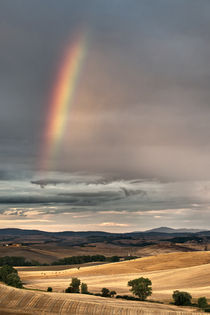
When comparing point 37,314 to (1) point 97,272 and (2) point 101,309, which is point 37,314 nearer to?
(2) point 101,309

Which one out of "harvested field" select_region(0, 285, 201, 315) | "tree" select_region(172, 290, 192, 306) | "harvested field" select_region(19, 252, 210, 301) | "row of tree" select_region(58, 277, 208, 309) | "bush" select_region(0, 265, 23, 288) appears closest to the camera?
"harvested field" select_region(0, 285, 201, 315)

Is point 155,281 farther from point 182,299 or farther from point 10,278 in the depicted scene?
point 10,278

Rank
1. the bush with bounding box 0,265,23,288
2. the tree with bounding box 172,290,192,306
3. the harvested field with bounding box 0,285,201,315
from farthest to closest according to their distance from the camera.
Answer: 1. the bush with bounding box 0,265,23,288
2. the tree with bounding box 172,290,192,306
3. the harvested field with bounding box 0,285,201,315

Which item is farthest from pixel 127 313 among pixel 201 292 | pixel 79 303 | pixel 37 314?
pixel 201 292

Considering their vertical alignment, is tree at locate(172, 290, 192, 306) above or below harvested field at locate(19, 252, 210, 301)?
below

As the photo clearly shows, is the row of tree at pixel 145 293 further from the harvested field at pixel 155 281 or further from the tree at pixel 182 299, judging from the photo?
the harvested field at pixel 155 281

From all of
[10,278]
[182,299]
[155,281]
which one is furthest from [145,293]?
[155,281]

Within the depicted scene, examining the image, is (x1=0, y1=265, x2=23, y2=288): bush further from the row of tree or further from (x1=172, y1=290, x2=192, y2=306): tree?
(x1=172, y1=290, x2=192, y2=306): tree


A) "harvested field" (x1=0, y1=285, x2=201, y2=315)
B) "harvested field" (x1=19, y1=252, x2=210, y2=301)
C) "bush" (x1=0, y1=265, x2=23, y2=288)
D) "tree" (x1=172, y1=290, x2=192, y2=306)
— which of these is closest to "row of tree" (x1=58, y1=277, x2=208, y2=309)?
"tree" (x1=172, y1=290, x2=192, y2=306)

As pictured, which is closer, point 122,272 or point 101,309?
point 101,309

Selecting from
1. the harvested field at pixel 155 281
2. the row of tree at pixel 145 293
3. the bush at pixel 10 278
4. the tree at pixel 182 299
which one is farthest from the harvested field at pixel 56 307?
the bush at pixel 10 278

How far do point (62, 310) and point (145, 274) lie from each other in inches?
4098

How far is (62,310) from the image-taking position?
237 feet

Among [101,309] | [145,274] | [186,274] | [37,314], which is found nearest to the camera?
[37,314]
